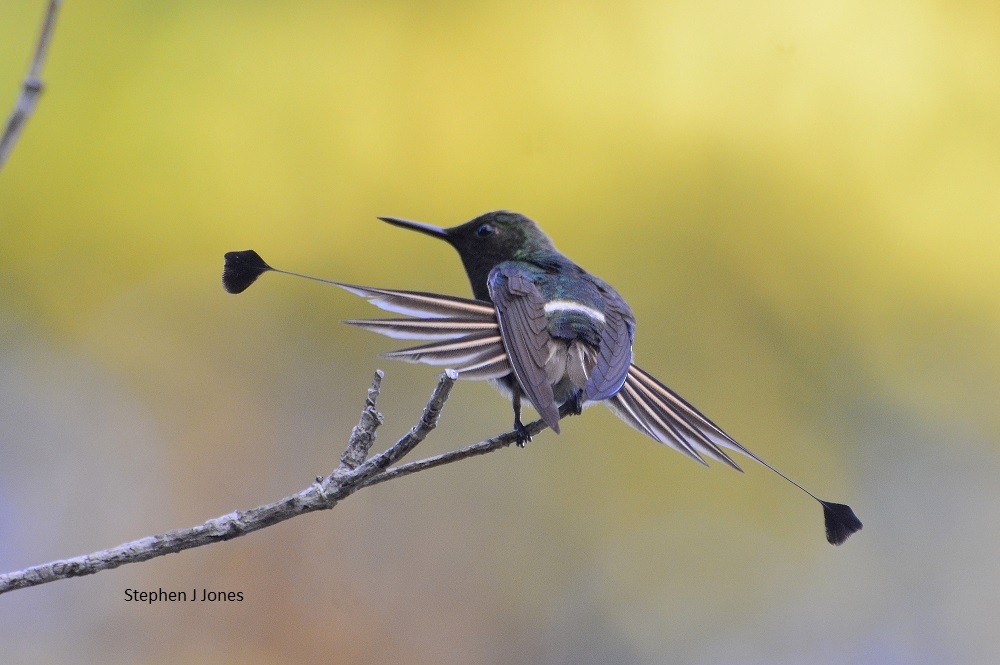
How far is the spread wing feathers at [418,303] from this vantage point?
94.9 inches

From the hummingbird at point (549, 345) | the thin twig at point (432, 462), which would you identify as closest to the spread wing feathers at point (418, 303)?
the hummingbird at point (549, 345)

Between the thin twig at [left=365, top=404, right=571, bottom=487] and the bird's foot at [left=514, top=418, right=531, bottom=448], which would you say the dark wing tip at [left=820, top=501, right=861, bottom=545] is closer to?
the bird's foot at [left=514, top=418, right=531, bottom=448]

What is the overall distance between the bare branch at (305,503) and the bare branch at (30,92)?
0.97 meters

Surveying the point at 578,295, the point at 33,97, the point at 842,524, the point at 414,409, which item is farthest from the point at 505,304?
the point at 414,409

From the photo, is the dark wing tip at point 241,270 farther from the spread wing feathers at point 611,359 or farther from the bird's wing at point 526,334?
the spread wing feathers at point 611,359

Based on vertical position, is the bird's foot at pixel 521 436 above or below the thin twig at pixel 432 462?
below

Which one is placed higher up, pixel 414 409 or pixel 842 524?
pixel 842 524

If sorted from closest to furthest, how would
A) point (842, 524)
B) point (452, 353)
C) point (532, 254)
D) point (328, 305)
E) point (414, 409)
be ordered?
point (452, 353) < point (842, 524) < point (532, 254) < point (414, 409) < point (328, 305)

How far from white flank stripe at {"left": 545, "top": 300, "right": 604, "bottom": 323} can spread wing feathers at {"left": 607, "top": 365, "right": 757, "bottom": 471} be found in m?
0.28

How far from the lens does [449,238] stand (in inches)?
163

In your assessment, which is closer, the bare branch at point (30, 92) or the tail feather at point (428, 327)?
the bare branch at point (30, 92)

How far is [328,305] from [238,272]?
4337mm

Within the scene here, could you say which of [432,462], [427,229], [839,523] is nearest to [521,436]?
[432,462]

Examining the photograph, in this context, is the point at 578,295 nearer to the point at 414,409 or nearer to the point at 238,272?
the point at 238,272
